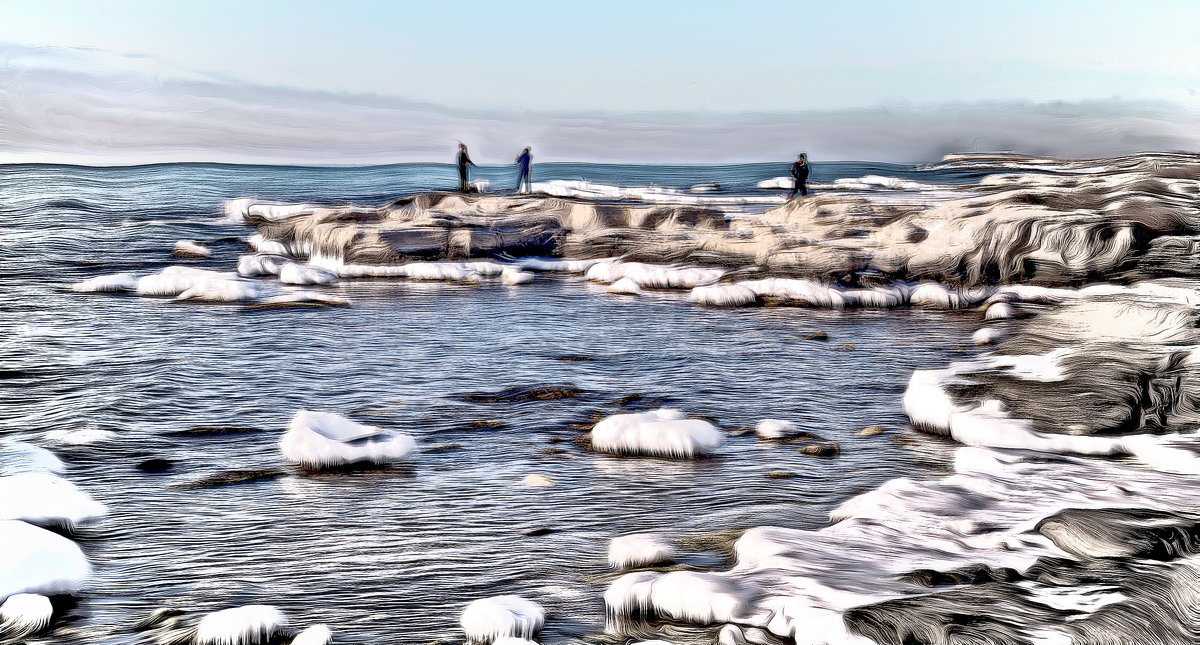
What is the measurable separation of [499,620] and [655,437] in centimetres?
399

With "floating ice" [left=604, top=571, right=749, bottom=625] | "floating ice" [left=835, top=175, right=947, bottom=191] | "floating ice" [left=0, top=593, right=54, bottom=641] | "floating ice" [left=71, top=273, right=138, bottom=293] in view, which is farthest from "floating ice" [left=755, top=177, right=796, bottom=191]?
"floating ice" [left=0, top=593, right=54, bottom=641]

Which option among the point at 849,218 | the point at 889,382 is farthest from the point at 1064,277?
the point at 889,382

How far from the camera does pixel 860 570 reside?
A: 229 inches

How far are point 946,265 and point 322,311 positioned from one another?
44.9ft

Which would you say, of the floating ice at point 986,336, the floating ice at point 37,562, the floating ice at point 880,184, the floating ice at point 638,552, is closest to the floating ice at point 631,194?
the floating ice at point 880,184

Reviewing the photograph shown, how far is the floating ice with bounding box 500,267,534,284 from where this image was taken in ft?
81.0

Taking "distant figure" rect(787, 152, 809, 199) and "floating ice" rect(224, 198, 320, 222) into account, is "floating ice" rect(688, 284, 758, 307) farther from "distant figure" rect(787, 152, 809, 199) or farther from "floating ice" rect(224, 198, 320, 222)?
"floating ice" rect(224, 198, 320, 222)

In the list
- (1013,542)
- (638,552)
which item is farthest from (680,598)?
(1013,542)

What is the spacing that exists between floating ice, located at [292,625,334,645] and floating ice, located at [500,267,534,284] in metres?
19.6

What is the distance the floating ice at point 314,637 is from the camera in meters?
5.09

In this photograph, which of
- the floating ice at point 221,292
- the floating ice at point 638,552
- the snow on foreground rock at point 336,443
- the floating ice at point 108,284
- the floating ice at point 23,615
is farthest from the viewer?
the floating ice at point 108,284

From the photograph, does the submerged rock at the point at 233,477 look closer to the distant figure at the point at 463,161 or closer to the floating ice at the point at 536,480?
the floating ice at the point at 536,480

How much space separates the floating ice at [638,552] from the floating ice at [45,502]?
4.08m

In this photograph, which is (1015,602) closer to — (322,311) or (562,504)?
(562,504)
